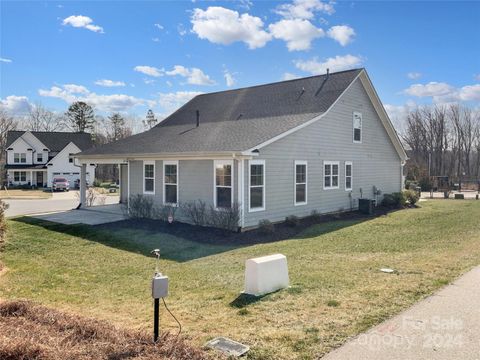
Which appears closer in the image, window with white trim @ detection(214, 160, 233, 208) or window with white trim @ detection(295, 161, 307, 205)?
window with white trim @ detection(214, 160, 233, 208)

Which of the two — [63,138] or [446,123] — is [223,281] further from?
[446,123]

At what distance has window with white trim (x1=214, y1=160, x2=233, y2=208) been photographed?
42.8ft

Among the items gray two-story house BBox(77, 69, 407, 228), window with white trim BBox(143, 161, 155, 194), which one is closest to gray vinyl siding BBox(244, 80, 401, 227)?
gray two-story house BBox(77, 69, 407, 228)

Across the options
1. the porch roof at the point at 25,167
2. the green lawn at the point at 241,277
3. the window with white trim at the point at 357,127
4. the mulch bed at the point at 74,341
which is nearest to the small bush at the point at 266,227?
the green lawn at the point at 241,277

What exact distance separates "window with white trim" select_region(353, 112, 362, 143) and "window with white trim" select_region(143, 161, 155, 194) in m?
9.32

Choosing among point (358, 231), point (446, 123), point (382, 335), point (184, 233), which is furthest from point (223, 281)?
point (446, 123)

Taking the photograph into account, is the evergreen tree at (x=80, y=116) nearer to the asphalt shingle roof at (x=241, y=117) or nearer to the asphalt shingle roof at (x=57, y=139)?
the asphalt shingle roof at (x=57, y=139)

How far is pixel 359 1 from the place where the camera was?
46.5 ft

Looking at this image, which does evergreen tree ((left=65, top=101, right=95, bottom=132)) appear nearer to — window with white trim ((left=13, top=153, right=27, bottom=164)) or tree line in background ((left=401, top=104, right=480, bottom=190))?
Result: window with white trim ((left=13, top=153, right=27, bottom=164))

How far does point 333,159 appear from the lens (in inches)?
667

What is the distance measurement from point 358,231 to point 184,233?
5692mm

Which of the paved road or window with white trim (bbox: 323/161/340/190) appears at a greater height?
window with white trim (bbox: 323/161/340/190)

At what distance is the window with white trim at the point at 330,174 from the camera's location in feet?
54.4

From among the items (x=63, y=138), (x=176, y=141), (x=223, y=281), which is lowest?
(x=223, y=281)
